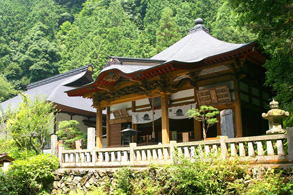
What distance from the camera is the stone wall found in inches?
478

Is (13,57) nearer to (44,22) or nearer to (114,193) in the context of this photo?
(44,22)

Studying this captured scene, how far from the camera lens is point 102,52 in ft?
117

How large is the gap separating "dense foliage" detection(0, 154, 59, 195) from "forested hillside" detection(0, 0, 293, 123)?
713 inches

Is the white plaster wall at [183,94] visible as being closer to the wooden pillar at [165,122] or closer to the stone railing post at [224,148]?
the wooden pillar at [165,122]

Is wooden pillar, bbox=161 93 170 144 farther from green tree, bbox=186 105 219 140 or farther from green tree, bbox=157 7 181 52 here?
green tree, bbox=157 7 181 52

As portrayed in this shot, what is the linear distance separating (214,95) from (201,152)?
489 centimetres

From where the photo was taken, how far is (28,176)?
13352 mm

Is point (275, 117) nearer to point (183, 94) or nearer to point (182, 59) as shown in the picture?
point (183, 94)

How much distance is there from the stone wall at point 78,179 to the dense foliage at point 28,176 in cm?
39

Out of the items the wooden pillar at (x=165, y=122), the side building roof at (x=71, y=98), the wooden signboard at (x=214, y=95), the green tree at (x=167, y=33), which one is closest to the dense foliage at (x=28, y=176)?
the wooden pillar at (x=165, y=122)

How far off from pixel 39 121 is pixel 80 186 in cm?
515

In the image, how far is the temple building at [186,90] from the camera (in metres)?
13.4

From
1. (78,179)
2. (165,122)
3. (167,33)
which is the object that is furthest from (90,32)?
(78,179)

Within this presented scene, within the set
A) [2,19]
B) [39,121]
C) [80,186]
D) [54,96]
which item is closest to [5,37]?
[2,19]
